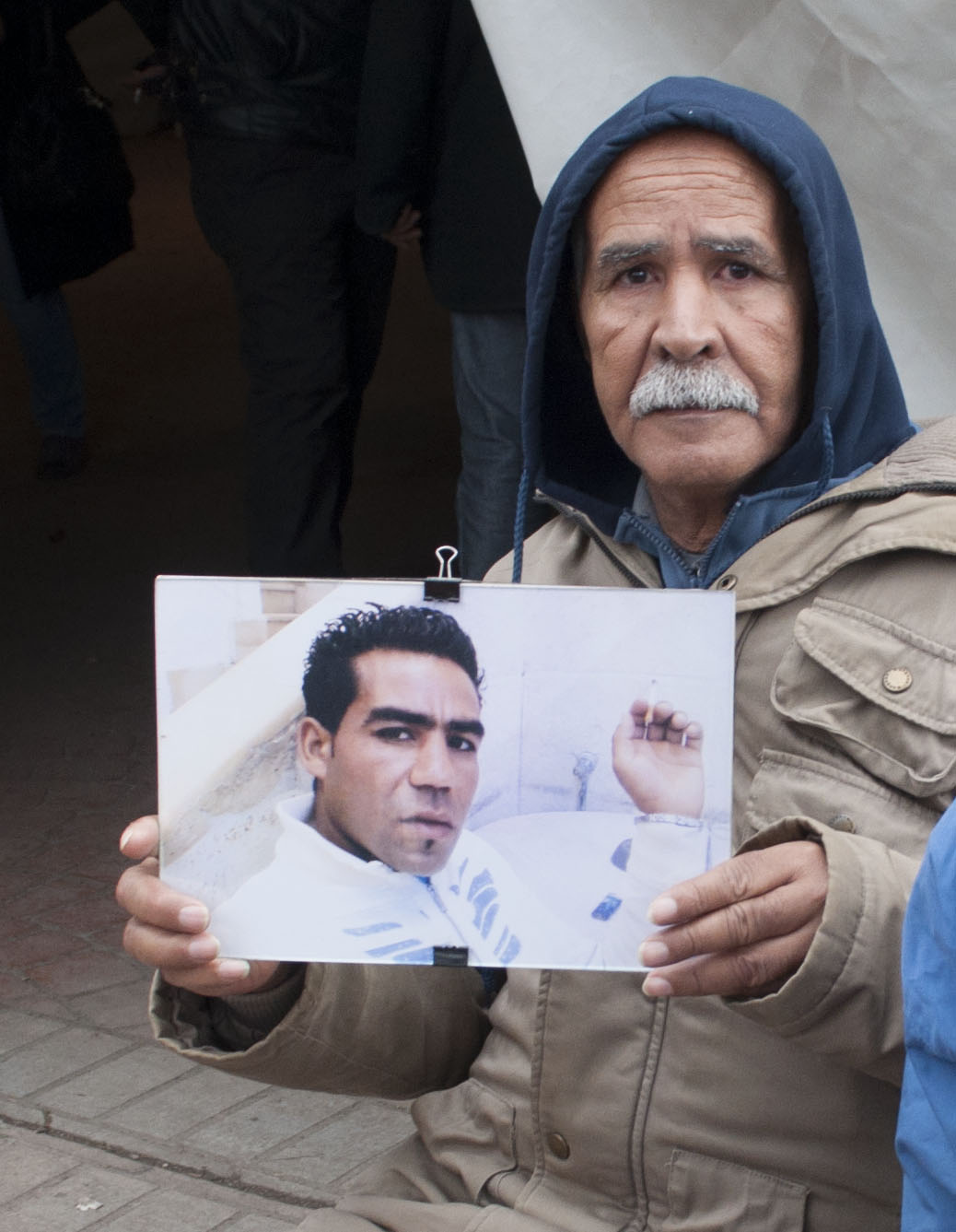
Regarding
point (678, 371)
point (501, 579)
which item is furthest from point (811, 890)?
point (501, 579)

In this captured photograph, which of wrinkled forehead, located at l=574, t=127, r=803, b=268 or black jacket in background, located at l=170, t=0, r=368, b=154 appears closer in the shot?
wrinkled forehead, located at l=574, t=127, r=803, b=268

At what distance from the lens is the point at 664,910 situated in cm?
132

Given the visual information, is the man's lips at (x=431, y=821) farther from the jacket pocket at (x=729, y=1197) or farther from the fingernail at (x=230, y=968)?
the jacket pocket at (x=729, y=1197)

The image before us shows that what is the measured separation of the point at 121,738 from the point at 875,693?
3.47 m

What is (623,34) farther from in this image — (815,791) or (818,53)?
(815,791)

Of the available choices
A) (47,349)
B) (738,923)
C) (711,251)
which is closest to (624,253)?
(711,251)

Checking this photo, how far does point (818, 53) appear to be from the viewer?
8.07 feet

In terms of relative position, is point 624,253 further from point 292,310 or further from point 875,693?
point 292,310

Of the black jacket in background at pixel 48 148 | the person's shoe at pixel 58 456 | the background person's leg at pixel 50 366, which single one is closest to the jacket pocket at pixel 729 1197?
the black jacket in background at pixel 48 148

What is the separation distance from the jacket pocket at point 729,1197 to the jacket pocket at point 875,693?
378mm

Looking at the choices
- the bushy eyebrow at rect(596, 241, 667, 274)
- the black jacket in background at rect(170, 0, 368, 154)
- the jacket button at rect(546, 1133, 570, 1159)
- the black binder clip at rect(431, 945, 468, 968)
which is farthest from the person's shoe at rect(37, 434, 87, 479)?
the black binder clip at rect(431, 945, 468, 968)

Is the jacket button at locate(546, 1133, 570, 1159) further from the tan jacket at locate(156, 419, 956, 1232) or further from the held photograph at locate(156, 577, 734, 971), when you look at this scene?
the held photograph at locate(156, 577, 734, 971)

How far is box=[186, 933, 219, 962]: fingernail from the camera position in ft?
4.61

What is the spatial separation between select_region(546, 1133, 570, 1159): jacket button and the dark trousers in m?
2.81
